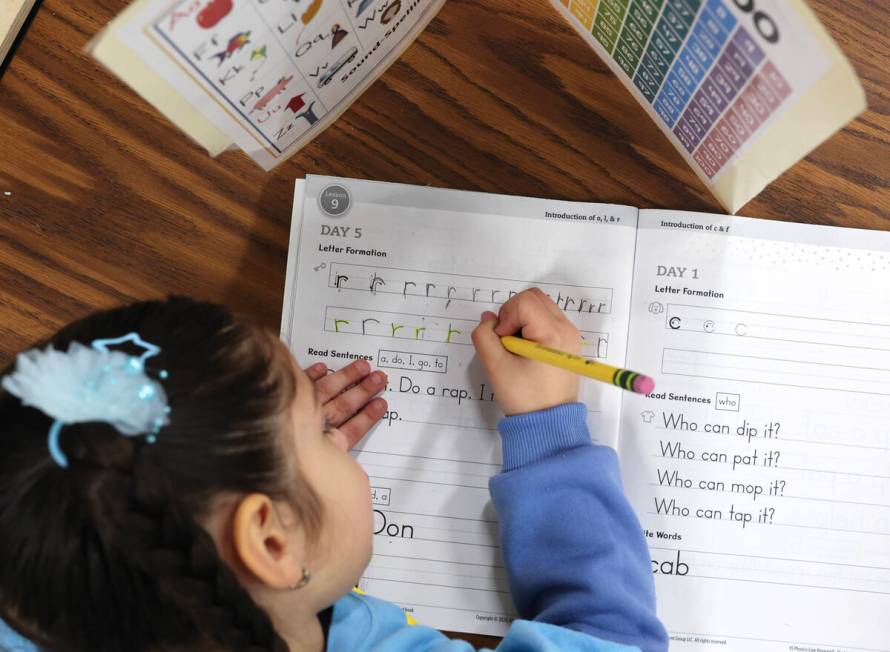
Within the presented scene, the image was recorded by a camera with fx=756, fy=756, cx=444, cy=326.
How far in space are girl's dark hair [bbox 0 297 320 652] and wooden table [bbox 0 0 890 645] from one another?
0.20 m

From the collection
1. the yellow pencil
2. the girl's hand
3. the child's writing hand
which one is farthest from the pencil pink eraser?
the girl's hand

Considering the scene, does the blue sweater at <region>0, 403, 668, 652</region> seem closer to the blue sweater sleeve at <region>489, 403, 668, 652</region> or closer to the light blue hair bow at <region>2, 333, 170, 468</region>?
the blue sweater sleeve at <region>489, 403, 668, 652</region>

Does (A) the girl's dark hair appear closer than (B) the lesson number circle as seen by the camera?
Yes

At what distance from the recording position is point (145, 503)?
42cm

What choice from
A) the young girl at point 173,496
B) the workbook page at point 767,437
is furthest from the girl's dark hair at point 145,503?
the workbook page at point 767,437

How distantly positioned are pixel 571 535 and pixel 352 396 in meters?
0.22

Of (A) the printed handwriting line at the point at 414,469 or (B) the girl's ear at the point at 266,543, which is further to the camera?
(A) the printed handwriting line at the point at 414,469

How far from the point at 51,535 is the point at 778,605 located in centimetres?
57

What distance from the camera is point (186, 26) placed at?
1.52ft

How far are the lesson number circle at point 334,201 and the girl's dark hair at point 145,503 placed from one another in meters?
0.22

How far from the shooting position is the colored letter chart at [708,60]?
0.46 m

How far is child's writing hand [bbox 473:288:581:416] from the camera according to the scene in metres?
0.64

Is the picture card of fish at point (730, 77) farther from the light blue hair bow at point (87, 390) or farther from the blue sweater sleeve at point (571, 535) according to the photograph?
the light blue hair bow at point (87, 390)

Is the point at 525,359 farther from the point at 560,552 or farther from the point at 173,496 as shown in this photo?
the point at 173,496
